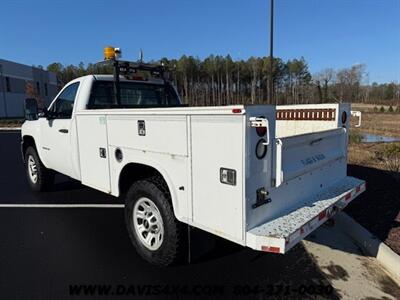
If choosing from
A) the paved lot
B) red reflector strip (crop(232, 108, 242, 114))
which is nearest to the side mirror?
the paved lot

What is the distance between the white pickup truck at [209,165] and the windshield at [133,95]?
20mm

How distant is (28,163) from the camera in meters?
6.73

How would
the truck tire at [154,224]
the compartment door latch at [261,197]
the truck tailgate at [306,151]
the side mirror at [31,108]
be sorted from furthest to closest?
the side mirror at [31,108] → the truck tire at [154,224] → the truck tailgate at [306,151] → the compartment door latch at [261,197]

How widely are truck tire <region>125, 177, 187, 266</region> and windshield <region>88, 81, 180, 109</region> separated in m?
1.68

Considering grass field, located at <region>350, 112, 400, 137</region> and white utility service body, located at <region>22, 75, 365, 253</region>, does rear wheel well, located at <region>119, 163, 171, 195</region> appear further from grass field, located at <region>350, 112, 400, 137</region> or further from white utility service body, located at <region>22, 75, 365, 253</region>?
grass field, located at <region>350, 112, 400, 137</region>

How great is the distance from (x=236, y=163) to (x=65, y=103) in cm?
358

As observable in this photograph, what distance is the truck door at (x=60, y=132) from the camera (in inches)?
197

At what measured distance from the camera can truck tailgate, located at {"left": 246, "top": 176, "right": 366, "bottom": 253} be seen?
8.72 feet

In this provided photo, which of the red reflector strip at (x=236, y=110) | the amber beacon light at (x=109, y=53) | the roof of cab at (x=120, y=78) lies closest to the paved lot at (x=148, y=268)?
the red reflector strip at (x=236, y=110)

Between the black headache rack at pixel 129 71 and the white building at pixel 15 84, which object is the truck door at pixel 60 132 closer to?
the black headache rack at pixel 129 71

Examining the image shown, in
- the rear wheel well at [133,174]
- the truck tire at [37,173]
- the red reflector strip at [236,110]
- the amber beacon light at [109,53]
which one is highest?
the amber beacon light at [109,53]

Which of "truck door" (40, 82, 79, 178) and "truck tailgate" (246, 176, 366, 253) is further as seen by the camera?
"truck door" (40, 82, 79, 178)

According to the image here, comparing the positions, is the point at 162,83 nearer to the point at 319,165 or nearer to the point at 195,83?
the point at 319,165

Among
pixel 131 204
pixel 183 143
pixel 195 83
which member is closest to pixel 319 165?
pixel 183 143
